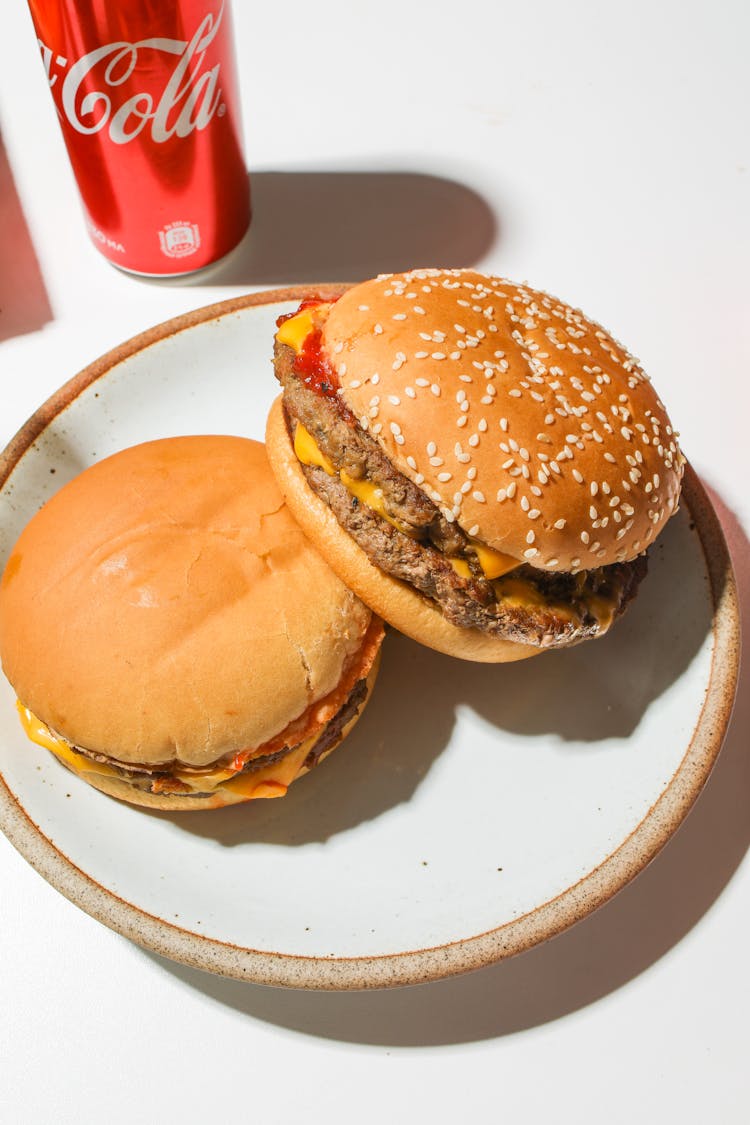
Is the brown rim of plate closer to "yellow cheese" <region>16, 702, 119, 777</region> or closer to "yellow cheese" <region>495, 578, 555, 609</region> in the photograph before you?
"yellow cheese" <region>16, 702, 119, 777</region>

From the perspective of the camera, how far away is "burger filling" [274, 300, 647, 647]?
1.68 metres

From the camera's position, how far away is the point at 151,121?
2.08m

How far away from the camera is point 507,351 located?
5.60 ft

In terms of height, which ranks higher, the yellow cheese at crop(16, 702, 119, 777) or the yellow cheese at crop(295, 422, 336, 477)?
the yellow cheese at crop(295, 422, 336, 477)

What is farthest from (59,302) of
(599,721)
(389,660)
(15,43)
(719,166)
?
(719,166)

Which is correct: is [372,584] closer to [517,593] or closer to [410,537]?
[410,537]

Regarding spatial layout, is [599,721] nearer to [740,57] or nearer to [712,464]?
[712,464]

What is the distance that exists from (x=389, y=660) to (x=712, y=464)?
0.97 metres

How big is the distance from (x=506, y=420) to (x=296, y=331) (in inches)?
17.4

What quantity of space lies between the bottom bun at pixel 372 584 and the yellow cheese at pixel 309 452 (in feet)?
0.10

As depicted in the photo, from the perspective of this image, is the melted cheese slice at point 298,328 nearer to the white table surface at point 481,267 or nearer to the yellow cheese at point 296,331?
the yellow cheese at point 296,331

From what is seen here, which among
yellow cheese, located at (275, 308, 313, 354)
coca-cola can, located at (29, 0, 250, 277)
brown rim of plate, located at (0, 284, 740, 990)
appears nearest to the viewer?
brown rim of plate, located at (0, 284, 740, 990)

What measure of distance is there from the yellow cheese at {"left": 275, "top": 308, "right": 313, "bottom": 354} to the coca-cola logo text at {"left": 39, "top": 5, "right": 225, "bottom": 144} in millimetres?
622

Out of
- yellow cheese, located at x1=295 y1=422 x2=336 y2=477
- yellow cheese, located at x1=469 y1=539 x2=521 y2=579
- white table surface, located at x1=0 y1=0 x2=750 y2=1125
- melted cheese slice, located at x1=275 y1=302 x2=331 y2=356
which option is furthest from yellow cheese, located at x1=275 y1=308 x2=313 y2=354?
white table surface, located at x1=0 y1=0 x2=750 y2=1125
